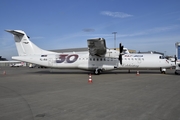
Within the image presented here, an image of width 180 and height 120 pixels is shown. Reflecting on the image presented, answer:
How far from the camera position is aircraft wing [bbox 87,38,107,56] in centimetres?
1808

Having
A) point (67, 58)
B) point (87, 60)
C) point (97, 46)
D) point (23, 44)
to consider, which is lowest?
point (87, 60)

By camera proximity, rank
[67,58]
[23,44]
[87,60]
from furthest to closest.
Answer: [67,58] < [23,44] < [87,60]

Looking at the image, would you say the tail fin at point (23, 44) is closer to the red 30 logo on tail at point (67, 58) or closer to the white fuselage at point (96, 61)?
the white fuselage at point (96, 61)

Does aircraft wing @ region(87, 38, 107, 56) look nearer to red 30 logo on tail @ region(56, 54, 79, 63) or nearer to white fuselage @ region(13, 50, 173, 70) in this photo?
white fuselage @ region(13, 50, 173, 70)

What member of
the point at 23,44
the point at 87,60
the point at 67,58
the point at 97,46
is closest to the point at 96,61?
the point at 87,60

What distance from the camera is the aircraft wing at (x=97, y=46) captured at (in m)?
18.1

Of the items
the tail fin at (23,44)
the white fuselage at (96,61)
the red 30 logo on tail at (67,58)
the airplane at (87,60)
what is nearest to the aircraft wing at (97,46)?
the airplane at (87,60)

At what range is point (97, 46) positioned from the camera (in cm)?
1903

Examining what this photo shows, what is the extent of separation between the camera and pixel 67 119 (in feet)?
15.1

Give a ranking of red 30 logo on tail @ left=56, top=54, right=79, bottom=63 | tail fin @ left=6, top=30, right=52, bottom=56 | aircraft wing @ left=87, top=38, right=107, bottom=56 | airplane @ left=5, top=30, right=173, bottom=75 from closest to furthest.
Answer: aircraft wing @ left=87, top=38, right=107, bottom=56
airplane @ left=5, top=30, right=173, bottom=75
tail fin @ left=6, top=30, right=52, bottom=56
red 30 logo on tail @ left=56, top=54, right=79, bottom=63

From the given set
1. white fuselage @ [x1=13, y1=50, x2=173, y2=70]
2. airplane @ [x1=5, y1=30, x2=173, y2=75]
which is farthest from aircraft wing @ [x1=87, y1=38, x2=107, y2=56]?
white fuselage @ [x1=13, y1=50, x2=173, y2=70]

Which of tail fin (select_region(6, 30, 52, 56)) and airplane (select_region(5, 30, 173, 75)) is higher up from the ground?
tail fin (select_region(6, 30, 52, 56))

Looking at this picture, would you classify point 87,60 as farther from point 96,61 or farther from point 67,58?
point 67,58

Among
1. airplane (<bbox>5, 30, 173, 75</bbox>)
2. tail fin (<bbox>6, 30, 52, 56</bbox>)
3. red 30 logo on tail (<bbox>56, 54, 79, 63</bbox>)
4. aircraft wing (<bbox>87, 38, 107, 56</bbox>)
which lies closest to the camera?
aircraft wing (<bbox>87, 38, 107, 56</bbox>)
